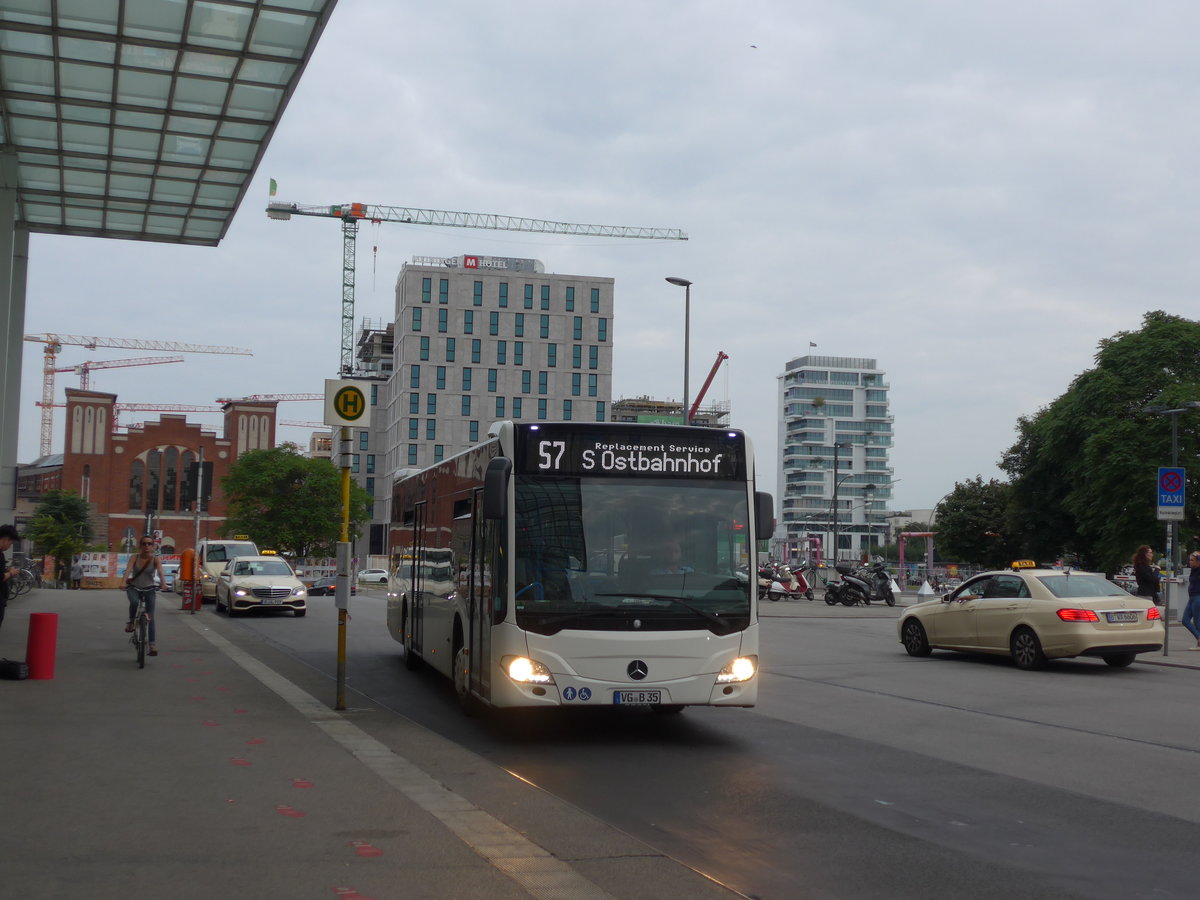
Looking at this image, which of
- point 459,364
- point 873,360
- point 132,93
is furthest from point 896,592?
point 873,360

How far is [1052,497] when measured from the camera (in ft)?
203

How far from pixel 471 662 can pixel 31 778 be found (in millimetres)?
4267

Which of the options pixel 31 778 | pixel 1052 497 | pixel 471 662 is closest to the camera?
pixel 31 778

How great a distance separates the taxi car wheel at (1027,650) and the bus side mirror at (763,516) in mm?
8358

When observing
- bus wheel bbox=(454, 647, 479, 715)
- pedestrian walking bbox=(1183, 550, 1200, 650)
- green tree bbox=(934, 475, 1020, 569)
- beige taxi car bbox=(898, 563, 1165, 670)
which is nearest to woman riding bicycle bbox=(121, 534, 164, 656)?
bus wheel bbox=(454, 647, 479, 715)

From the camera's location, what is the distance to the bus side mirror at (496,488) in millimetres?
10031

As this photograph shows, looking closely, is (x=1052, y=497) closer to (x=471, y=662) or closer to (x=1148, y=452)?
(x=1148, y=452)

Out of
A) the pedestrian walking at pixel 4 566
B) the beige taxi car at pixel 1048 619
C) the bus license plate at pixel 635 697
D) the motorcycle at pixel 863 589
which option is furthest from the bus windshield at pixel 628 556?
the motorcycle at pixel 863 589

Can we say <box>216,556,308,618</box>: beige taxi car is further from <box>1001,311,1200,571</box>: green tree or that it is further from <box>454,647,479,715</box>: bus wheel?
<box>1001,311,1200,571</box>: green tree

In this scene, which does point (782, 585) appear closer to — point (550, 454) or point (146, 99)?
point (146, 99)

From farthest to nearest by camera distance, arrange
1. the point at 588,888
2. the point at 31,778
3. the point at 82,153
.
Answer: the point at 82,153 < the point at 31,778 < the point at 588,888

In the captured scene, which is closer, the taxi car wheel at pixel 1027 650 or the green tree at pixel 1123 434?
the taxi car wheel at pixel 1027 650

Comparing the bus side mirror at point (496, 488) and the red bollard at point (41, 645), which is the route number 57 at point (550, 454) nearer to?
the bus side mirror at point (496, 488)

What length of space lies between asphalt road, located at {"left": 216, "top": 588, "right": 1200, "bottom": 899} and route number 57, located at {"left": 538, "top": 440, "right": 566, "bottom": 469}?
2418 mm
